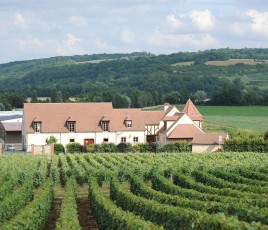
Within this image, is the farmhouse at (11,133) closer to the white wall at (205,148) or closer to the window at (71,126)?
the window at (71,126)

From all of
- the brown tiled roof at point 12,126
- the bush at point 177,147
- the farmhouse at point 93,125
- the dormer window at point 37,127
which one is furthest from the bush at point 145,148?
the brown tiled roof at point 12,126

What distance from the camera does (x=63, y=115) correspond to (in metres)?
70.8

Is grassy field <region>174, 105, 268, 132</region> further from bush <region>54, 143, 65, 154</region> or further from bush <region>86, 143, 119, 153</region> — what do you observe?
bush <region>54, 143, 65, 154</region>

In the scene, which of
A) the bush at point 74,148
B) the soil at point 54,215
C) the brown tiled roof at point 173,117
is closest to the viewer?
the soil at point 54,215

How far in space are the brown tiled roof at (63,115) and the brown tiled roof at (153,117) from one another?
494 cm

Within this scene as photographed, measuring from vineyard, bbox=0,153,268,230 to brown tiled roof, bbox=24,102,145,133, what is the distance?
14.8 m

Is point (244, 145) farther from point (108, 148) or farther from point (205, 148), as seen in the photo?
point (108, 148)

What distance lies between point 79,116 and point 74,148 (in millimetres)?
5673

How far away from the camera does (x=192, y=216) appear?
17.9 metres

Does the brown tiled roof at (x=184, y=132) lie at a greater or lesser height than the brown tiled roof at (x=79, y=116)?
lesser

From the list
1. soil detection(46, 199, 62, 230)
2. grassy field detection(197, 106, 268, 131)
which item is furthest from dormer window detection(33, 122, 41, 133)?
soil detection(46, 199, 62, 230)

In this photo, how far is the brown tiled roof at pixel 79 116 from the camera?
227 feet

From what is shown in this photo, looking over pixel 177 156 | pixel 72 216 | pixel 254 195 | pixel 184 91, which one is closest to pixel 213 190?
pixel 254 195

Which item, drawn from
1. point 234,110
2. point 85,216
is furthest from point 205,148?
point 234,110
